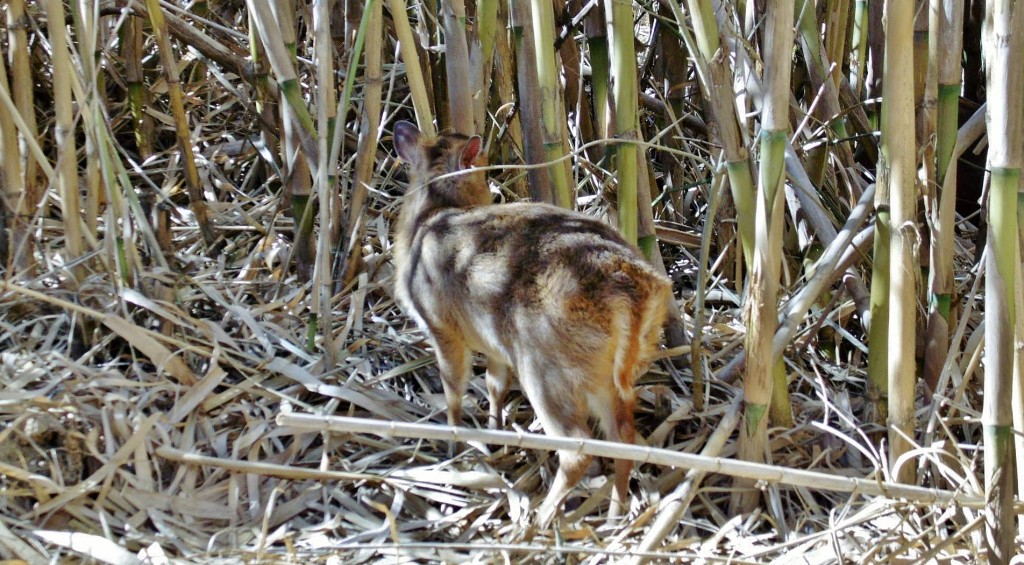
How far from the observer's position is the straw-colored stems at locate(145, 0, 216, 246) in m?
3.86

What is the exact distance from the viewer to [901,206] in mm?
2668

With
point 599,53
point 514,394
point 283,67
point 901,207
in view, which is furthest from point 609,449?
point 283,67

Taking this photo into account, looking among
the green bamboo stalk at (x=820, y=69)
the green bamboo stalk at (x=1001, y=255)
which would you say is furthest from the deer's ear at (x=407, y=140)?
the green bamboo stalk at (x=1001, y=255)

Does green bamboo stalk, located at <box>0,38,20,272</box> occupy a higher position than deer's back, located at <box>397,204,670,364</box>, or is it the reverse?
green bamboo stalk, located at <box>0,38,20,272</box>

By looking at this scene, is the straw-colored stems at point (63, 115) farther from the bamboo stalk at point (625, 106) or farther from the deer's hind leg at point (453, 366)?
the bamboo stalk at point (625, 106)

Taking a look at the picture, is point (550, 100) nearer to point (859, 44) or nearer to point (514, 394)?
point (514, 394)

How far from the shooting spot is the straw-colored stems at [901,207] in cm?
258

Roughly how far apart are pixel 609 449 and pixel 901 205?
38.9 inches

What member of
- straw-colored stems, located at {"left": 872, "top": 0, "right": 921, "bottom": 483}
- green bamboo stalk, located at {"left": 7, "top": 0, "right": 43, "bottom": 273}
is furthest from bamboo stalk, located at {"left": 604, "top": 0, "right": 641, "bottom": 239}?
green bamboo stalk, located at {"left": 7, "top": 0, "right": 43, "bottom": 273}

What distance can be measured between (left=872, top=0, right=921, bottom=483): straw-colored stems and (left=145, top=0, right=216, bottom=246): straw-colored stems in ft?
8.28

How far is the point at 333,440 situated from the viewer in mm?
3318

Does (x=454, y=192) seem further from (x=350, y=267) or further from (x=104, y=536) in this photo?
(x=104, y=536)

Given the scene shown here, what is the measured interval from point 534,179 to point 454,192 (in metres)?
0.28

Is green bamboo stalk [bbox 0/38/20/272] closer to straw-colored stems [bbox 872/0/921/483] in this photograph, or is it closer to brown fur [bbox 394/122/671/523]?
brown fur [bbox 394/122/671/523]
